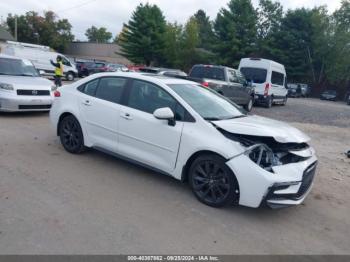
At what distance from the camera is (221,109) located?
5121mm

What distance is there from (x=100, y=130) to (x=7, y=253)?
269 cm

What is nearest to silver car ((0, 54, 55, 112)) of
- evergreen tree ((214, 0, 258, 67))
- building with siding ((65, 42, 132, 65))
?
evergreen tree ((214, 0, 258, 67))

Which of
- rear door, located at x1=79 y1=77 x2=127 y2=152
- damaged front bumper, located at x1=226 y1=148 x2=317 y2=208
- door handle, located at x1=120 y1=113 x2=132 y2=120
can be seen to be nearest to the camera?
damaged front bumper, located at x1=226 y1=148 x2=317 y2=208

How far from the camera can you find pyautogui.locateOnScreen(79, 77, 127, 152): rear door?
207 inches

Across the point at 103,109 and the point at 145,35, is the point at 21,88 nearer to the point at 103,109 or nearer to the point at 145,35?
the point at 103,109

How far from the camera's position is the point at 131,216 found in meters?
3.85

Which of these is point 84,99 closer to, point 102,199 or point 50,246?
point 102,199

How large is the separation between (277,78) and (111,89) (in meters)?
14.8

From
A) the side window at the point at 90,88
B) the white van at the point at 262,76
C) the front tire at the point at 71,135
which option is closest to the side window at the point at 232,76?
the white van at the point at 262,76

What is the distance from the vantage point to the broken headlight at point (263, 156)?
3986 mm

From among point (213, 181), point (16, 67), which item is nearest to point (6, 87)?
Result: point (16, 67)

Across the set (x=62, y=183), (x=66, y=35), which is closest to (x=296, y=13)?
(x=66, y=35)

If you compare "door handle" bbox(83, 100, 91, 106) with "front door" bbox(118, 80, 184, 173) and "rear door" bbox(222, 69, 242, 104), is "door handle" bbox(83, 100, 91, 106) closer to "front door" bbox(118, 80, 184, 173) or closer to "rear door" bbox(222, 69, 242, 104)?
"front door" bbox(118, 80, 184, 173)

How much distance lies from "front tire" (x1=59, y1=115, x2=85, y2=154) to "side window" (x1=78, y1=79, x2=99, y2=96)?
53 cm
